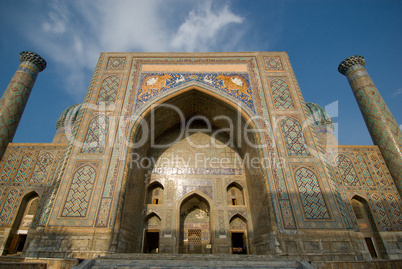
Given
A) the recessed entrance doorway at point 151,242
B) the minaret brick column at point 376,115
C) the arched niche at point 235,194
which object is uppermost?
the minaret brick column at point 376,115

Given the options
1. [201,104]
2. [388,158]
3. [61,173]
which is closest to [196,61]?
[201,104]

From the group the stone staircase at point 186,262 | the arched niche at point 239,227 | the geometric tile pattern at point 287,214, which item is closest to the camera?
the stone staircase at point 186,262

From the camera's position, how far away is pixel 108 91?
625 cm

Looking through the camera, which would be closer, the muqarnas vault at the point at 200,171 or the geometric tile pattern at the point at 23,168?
the muqarnas vault at the point at 200,171

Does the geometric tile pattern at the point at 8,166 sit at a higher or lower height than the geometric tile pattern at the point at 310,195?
higher

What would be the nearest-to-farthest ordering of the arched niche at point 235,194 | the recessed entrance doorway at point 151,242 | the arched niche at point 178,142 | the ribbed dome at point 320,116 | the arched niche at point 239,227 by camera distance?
the arched niche at point 178,142
the arched niche at point 239,227
the recessed entrance doorway at point 151,242
the arched niche at point 235,194
the ribbed dome at point 320,116

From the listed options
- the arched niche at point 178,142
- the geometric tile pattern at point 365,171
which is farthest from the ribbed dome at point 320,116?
the arched niche at point 178,142

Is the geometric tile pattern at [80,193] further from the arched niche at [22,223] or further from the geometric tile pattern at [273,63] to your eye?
the geometric tile pattern at [273,63]

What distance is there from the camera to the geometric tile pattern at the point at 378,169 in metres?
6.75

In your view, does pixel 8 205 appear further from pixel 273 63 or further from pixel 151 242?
pixel 273 63

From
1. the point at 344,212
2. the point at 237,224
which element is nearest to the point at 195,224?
the point at 237,224

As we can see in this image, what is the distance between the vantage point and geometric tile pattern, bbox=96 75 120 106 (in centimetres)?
605

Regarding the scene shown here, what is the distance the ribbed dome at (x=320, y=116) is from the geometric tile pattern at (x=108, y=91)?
8924 mm

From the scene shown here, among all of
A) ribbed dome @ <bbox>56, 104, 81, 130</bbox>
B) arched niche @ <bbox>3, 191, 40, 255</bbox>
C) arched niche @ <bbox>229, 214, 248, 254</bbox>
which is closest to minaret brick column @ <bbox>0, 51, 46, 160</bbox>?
Answer: arched niche @ <bbox>3, 191, 40, 255</bbox>
